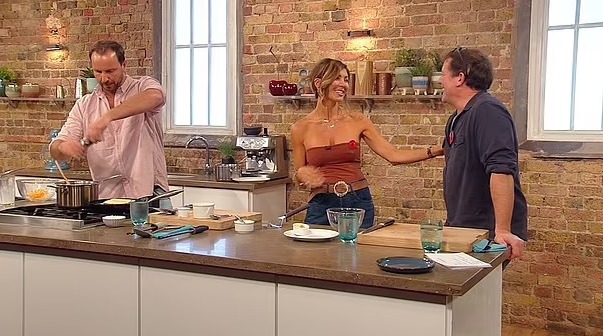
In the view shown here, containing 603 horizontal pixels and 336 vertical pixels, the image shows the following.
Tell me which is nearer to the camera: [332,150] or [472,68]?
[472,68]

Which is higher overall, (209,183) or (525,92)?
(525,92)

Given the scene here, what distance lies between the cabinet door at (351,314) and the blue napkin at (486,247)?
18.9 inches

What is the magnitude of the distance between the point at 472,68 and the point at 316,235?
40.2 inches

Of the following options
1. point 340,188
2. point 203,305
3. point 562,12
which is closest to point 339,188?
point 340,188

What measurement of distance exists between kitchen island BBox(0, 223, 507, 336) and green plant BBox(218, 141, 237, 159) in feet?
9.26

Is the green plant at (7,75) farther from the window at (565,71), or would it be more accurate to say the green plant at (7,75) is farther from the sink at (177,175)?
the window at (565,71)

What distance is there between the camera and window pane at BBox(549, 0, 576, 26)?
186 inches

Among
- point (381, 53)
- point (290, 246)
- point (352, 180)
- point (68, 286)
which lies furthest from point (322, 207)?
point (381, 53)

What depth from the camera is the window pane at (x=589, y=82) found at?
4.68 metres

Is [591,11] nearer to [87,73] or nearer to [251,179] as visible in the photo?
[251,179]

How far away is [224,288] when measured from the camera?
242 centimetres

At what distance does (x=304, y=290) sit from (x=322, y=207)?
1.47m

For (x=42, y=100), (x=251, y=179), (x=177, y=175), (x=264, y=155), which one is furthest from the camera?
(x=42, y=100)

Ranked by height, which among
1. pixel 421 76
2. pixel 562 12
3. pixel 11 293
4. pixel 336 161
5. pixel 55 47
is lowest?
pixel 11 293
